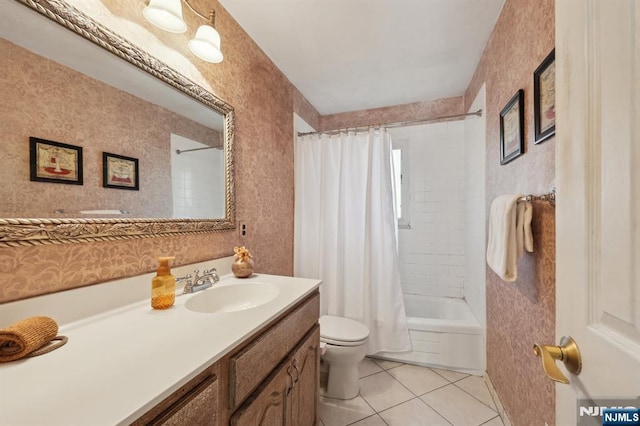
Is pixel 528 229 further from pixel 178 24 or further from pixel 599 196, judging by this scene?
pixel 178 24

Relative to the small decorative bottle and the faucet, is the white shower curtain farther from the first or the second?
the faucet

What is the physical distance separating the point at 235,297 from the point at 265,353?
1.51 feet

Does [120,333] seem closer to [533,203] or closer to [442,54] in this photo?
[533,203]

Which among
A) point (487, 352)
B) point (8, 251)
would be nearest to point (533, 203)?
point (487, 352)

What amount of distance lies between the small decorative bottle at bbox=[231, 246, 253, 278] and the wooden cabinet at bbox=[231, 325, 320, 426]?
1.56ft

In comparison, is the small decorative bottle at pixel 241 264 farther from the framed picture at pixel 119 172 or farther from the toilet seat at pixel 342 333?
the toilet seat at pixel 342 333

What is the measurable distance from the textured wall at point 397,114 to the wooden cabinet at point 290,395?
235cm

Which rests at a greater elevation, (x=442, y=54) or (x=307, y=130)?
(x=442, y=54)

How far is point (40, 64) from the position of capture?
73cm

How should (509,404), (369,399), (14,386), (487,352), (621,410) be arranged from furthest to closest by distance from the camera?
(487,352), (369,399), (509,404), (14,386), (621,410)

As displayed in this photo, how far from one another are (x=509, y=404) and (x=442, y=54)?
7.63 feet

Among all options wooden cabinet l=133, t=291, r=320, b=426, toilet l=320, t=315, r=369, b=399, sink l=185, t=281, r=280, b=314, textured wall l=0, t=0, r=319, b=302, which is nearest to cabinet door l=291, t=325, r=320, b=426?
wooden cabinet l=133, t=291, r=320, b=426

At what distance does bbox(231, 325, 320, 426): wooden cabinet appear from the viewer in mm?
778

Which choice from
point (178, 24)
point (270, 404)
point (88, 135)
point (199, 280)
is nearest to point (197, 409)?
point (270, 404)
